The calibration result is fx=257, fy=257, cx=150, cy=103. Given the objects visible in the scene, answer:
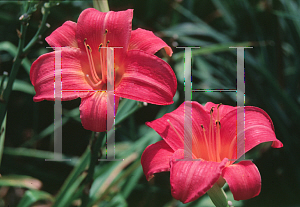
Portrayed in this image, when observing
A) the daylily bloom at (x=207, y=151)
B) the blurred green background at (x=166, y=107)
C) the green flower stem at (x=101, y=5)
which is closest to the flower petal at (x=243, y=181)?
the daylily bloom at (x=207, y=151)

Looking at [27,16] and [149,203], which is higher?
[27,16]

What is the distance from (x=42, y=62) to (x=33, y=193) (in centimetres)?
47

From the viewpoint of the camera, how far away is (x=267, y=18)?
1.25 meters

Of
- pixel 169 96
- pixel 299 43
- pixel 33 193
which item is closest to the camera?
pixel 169 96

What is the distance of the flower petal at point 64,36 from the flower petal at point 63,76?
2cm

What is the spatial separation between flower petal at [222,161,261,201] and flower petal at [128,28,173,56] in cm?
23

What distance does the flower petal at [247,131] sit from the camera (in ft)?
1.40

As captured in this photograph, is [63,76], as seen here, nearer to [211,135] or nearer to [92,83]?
[92,83]

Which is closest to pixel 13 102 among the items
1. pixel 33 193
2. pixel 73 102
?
pixel 73 102

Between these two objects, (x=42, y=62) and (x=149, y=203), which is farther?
(x=149, y=203)

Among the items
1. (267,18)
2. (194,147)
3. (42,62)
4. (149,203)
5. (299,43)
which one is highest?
(267,18)

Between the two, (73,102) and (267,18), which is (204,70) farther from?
(73,102)

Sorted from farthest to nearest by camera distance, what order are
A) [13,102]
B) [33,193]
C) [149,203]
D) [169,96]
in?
[13,102]
[149,203]
[33,193]
[169,96]

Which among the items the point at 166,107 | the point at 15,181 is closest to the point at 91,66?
the point at 166,107
